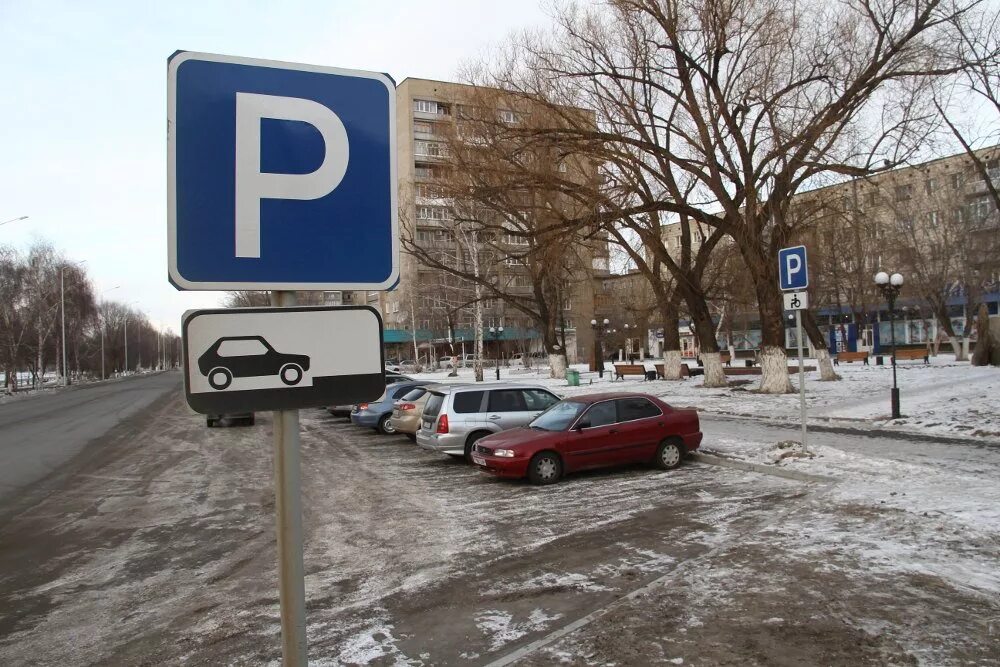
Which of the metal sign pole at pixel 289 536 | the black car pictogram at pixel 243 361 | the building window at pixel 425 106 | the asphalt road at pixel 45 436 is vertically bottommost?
the asphalt road at pixel 45 436

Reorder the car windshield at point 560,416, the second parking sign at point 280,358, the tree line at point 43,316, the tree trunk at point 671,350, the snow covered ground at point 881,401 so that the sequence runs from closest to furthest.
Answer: the second parking sign at point 280,358 < the car windshield at point 560,416 < the snow covered ground at point 881,401 < the tree trunk at point 671,350 < the tree line at point 43,316

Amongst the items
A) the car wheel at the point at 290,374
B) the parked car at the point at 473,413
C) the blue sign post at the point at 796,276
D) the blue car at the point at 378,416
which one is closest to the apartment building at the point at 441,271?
the blue car at the point at 378,416

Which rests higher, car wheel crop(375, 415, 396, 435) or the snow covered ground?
the snow covered ground

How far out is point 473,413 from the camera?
573 inches

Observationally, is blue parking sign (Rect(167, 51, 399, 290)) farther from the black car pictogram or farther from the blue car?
the blue car

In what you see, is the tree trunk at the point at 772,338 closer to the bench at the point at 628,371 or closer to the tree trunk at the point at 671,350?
the tree trunk at the point at 671,350

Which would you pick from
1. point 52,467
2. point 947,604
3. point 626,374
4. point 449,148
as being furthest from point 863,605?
point 626,374

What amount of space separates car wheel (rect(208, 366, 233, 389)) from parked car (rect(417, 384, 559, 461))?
1240 cm

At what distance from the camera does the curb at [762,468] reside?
10.8 meters

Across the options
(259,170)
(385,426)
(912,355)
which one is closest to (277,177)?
(259,170)

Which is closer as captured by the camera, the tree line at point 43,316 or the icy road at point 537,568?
the icy road at point 537,568

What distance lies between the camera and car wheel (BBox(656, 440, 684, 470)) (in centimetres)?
1263

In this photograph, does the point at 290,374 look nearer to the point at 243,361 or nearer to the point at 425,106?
the point at 243,361

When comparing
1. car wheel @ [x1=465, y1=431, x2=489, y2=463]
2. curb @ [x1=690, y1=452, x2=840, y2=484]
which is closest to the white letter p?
curb @ [x1=690, y1=452, x2=840, y2=484]
